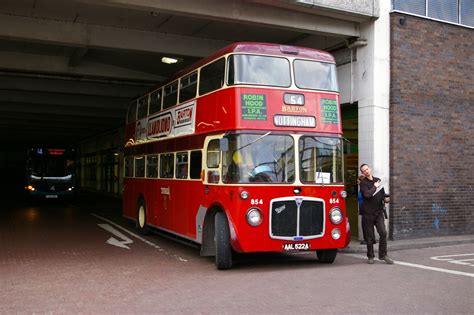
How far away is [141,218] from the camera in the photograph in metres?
14.8

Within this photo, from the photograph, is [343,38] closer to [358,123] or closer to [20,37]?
[358,123]

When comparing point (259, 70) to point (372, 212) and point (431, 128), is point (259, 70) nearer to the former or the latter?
point (372, 212)

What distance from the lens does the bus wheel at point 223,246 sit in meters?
9.30

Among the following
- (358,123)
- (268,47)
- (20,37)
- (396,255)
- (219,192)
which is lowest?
(396,255)

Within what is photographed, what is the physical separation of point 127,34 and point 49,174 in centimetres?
1358

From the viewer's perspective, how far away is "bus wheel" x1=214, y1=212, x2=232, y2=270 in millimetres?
9305

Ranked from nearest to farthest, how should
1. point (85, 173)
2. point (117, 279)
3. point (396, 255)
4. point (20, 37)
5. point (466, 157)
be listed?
point (117, 279), point (396, 255), point (20, 37), point (466, 157), point (85, 173)

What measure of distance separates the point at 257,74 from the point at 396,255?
5.03m

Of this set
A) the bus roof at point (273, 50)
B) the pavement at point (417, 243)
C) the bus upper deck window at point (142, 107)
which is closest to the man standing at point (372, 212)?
the pavement at point (417, 243)

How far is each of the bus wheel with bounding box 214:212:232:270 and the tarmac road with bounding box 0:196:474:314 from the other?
A: 15 cm

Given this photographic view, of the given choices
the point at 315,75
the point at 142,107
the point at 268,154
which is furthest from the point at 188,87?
the point at 142,107

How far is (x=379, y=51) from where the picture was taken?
43.1 ft

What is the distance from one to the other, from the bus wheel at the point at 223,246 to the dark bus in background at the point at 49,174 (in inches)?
710

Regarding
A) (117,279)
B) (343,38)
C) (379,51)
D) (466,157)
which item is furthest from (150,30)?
(466,157)
